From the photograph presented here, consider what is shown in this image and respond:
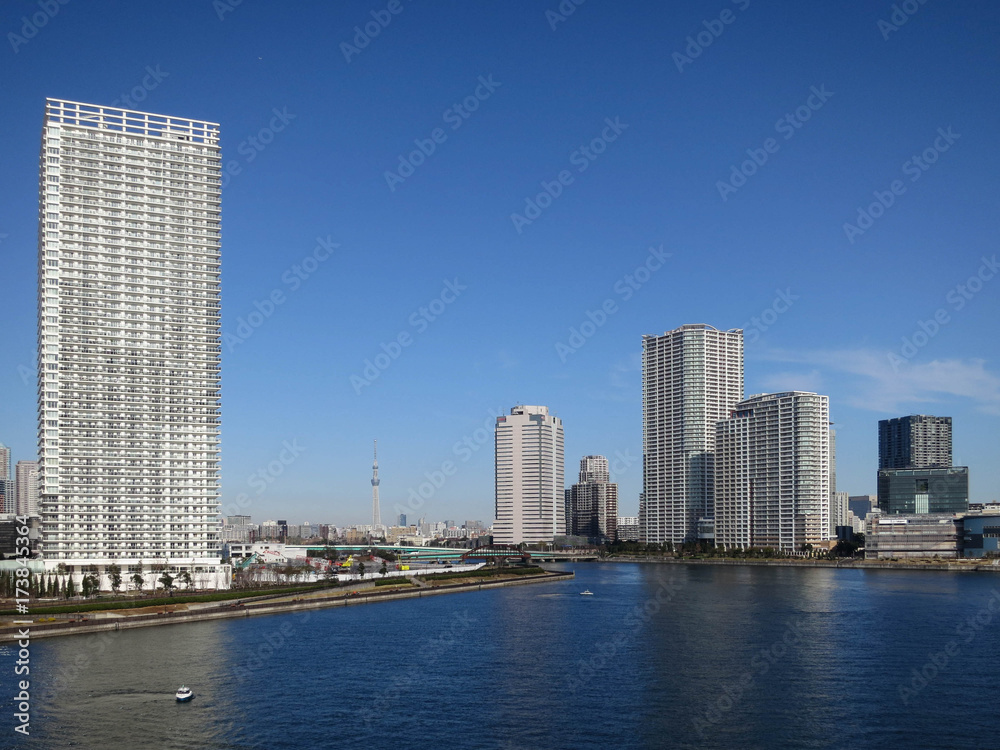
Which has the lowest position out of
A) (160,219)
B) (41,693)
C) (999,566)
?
(999,566)

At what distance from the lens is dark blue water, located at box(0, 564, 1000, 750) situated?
162 ft

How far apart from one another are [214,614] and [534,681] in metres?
46.4

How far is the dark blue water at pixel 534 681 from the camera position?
162 feet

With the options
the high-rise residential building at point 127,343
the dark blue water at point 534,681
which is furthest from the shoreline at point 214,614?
the high-rise residential building at point 127,343

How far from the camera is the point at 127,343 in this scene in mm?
123625

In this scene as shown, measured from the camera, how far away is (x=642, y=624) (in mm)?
91938

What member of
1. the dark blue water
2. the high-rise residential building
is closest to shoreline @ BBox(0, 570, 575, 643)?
the dark blue water

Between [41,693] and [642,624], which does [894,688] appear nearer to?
[642,624]

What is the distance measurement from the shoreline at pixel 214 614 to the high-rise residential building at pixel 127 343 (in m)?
19.4

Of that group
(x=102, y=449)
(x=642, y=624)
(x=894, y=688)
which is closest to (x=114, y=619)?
(x=102, y=449)

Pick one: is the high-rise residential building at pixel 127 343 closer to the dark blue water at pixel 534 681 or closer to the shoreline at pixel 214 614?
the shoreline at pixel 214 614

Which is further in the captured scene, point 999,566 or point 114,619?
point 999,566

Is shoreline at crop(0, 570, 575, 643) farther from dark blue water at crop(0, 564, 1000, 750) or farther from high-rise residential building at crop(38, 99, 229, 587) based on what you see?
high-rise residential building at crop(38, 99, 229, 587)

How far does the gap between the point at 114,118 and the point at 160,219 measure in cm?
1504
